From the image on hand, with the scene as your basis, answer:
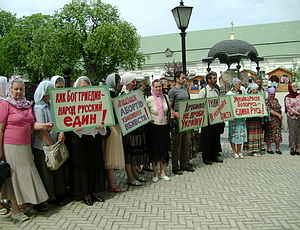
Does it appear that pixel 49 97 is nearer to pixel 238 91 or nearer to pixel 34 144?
pixel 34 144

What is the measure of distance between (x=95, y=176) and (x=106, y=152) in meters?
0.54

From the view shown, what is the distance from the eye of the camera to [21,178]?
420 centimetres

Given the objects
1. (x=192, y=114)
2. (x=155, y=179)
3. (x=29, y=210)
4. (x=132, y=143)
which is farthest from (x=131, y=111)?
(x=29, y=210)

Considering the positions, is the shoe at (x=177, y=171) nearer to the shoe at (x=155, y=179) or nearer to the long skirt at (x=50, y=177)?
the shoe at (x=155, y=179)

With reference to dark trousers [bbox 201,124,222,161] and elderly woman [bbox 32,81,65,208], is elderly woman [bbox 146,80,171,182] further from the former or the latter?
elderly woman [bbox 32,81,65,208]

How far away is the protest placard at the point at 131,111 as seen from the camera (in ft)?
17.7

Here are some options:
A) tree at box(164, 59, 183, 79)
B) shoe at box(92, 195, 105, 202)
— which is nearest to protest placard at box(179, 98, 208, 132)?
shoe at box(92, 195, 105, 202)

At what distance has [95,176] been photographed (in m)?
4.98

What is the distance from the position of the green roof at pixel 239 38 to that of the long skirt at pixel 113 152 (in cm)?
6407

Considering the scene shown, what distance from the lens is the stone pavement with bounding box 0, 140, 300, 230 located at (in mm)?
4164

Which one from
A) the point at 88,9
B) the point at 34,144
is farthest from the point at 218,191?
the point at 88,9

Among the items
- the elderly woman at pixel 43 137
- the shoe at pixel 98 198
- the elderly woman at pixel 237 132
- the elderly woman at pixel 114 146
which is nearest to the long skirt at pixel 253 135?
the elderly woman at pixel 237 132

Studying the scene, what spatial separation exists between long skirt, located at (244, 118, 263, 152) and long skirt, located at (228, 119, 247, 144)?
243 mm

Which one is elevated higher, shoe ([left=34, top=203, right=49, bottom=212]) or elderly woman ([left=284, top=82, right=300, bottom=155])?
elderly woman ([left=284, top=82, right=300, bottom=155])
